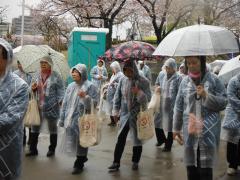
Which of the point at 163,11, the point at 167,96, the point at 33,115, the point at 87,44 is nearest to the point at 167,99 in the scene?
the point at 167,96

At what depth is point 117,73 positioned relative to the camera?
11617 mm

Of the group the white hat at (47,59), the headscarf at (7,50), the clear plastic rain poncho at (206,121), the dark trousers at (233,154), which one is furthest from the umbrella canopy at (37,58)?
the headscarf at (7,50)

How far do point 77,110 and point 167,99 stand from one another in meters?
2.22

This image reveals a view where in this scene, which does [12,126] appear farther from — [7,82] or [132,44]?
[132,44]

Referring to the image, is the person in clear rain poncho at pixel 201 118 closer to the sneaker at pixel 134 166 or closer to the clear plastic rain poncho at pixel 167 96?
the sneaker at pixel 134 166

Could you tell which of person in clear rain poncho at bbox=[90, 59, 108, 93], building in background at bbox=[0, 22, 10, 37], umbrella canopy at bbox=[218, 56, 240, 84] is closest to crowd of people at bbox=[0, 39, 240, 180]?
umbrella canopy at bbox=[218, 56, 240, 84]

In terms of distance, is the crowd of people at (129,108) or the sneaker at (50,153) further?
the sneaker at (50,153)

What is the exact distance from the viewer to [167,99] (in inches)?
337

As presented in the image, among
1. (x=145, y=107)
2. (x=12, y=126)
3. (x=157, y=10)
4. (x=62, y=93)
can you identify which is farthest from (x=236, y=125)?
(x=157, y=10)

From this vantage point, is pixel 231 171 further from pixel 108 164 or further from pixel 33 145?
pixel 33 145

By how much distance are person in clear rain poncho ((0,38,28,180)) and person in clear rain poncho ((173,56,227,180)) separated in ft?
6.07

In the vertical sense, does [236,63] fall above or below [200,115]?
above

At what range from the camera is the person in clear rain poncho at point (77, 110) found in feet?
22.5

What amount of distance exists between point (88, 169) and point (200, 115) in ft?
9.03
